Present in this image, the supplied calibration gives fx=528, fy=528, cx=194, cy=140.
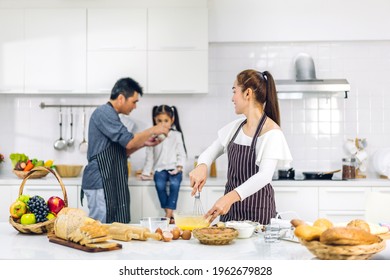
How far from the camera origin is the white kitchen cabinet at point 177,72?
15.6ft

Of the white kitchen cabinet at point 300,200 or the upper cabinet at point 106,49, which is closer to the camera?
the white kitchen cabinet at point 300,200

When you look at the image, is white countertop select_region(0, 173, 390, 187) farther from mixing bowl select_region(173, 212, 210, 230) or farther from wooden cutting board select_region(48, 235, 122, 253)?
wooden cutting board select_region(48, 235, 122, 253)

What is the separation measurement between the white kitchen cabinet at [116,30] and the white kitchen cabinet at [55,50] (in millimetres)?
93

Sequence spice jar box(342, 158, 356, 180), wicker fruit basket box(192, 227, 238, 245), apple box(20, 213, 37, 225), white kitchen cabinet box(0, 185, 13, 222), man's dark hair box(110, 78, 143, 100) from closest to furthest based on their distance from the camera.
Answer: wicker fruit basket box(192, 227, 238, 245) → apple box(20, 213, 37, 225) → man's dark hair box(110, 78, 143, 100) → white kitchen cabinet box(0, 185, 13, 222) → spice jar box(342, 158, 356, 180)

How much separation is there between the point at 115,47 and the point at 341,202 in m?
2.42

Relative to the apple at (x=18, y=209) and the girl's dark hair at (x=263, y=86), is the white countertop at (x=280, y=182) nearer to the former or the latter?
the girl's dark hair at (x=263, y=86)

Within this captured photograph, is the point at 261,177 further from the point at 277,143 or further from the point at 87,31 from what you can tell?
the point at 87,31

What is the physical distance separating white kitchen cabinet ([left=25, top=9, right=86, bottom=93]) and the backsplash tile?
390mm

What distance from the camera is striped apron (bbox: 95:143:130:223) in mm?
3973

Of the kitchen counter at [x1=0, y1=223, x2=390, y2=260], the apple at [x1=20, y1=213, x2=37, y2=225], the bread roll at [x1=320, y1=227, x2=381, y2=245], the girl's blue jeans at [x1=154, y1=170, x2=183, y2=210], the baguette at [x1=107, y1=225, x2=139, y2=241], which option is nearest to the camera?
the bread roll at [x1=320, y1=227, x2=381, y2=245]

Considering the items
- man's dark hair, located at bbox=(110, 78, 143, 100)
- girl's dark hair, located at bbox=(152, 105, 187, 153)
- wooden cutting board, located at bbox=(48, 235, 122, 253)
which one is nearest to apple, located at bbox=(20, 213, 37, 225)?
wooden cutting board, located at bbox=(48, 235, 122, 253)

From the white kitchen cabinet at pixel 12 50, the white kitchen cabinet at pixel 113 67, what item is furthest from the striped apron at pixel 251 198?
the white kitchen cabinet at pixel 12 50
